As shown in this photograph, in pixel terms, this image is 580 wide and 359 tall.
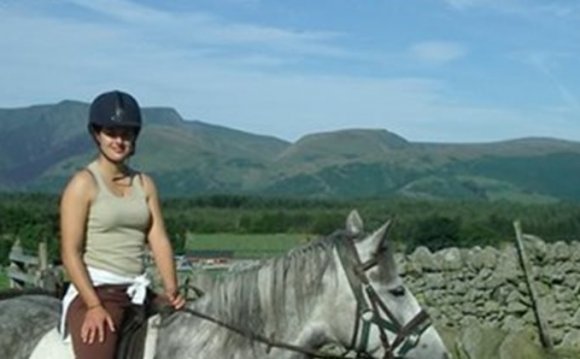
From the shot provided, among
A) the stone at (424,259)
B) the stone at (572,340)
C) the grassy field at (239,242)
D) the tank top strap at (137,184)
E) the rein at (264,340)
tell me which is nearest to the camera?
the rein at (264,340)

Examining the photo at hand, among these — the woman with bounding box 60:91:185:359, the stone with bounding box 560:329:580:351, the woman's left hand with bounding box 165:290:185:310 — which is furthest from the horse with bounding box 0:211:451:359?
the stone with bounding box 560:329:580:351

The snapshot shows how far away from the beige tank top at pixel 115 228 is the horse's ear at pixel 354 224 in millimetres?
926

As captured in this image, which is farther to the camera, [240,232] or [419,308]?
[240,232]

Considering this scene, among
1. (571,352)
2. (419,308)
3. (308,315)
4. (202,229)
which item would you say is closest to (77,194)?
(308,315)

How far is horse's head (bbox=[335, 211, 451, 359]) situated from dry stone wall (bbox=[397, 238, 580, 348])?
12.5m

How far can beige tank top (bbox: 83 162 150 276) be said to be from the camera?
18.2ft

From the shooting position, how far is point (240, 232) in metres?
61.5

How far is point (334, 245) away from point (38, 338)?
1589mm

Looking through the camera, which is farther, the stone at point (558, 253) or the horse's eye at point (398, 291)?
the stone at point (558, 253)

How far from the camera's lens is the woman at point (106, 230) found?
5492 millimetres

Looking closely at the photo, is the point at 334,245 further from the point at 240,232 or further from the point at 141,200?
the point at 240,232

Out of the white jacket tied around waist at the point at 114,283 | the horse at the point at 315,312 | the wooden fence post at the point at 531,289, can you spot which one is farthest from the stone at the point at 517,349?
the white jacket tied around waist at the point at 114,283

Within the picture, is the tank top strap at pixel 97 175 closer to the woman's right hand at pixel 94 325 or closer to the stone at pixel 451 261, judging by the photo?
the woman's right hand at pixel 94 325

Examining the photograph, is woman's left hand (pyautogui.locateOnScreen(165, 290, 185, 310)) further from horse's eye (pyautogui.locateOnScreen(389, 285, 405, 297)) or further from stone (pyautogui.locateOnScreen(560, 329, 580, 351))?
stone (pyautogui.locateOnScreen(560, 329, 580, 351))
